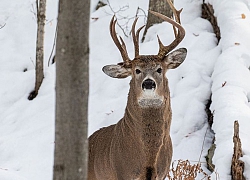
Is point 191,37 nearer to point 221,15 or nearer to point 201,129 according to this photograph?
point 221,15

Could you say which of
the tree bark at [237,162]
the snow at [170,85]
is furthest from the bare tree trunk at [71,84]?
the tree bark at [237,162]

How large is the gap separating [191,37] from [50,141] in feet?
9.81

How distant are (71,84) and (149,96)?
9.03 feet

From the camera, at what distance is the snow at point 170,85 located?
7.23m

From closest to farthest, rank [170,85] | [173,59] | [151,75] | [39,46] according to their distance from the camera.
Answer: [151,75] < [173,59] < [170,85] < [39,46]

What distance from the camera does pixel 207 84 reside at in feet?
27.3

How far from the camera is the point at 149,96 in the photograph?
17.0ft

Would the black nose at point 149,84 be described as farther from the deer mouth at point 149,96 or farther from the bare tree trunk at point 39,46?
the bare tree trunk at point 39,46

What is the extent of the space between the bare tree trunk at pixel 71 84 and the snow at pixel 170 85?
2851 millimetres

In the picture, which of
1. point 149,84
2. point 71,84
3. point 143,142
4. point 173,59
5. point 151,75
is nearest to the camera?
point 71,84

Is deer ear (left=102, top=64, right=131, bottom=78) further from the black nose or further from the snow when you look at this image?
the snow

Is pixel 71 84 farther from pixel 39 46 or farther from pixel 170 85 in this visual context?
pixel 39 46

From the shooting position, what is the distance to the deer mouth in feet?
16.6

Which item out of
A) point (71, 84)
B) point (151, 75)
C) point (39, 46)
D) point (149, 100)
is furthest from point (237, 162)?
point (39, 46)
